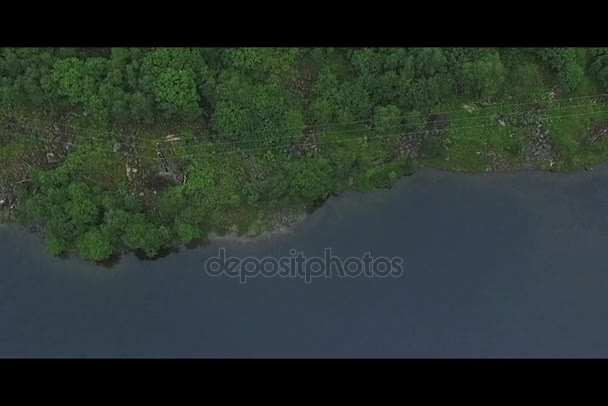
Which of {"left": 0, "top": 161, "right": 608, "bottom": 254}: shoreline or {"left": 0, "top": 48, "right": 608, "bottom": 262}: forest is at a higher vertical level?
{"left": 0, "top": 48, "right": 608, "bottom": 262}: forest

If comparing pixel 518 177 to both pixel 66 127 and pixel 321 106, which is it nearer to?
pixel 321 106

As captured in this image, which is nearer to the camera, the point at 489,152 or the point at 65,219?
the point at 65,219

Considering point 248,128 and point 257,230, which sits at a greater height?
point 248,128

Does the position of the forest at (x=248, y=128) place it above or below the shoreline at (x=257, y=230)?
above

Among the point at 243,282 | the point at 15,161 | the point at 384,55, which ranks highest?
the point at 384,55

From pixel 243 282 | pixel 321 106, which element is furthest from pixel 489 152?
pixel 243 282

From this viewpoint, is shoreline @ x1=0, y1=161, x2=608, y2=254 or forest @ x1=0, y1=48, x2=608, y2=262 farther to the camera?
shoreline @ x1=0, y1=161, x2=608, y2=254

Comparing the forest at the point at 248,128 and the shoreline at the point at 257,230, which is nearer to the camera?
the forest at the point at 248,128

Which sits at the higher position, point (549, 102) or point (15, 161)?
point (549, 102)
